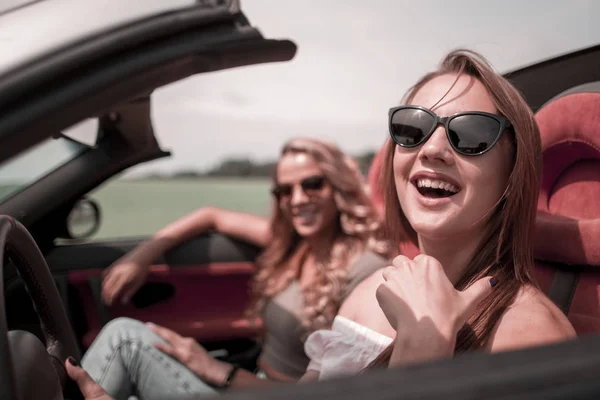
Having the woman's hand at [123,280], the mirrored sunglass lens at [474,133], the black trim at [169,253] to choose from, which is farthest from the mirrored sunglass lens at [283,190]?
the mirrored sunglass lens at [474,133]

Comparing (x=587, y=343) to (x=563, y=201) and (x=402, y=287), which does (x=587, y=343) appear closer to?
(x=402, y=287)

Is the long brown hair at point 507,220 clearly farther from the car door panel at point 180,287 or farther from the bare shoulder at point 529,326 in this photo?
the car door panel at point 180,287

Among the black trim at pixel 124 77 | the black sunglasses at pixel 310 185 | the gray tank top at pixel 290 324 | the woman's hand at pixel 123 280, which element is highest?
the black trim at pixel 124 77

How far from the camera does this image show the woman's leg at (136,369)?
181 centimetres

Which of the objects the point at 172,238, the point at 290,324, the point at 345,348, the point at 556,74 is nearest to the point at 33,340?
the point at 345,348

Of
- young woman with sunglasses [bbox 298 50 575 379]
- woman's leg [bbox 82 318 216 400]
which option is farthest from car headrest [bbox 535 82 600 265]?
woman's leg [bbox 82 318 216 400]

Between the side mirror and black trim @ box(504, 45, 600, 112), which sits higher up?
Answer: black trim @ box(504, 45, 600, 112)

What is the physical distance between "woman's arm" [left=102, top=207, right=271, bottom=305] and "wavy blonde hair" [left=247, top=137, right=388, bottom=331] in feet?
0.52

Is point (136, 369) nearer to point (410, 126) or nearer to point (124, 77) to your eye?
point (124, 77)

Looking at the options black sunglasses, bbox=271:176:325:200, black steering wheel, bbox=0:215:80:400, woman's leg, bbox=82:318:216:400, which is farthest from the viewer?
black sunglasses, bbox=271:176:325:200

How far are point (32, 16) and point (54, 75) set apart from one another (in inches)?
4.8

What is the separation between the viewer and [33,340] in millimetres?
1084

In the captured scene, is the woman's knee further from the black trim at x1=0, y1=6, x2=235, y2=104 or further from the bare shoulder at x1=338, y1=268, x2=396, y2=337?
the black trim at x1=0, y1=6, x2=235, y2=104

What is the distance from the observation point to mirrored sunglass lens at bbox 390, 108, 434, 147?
1111 mm
